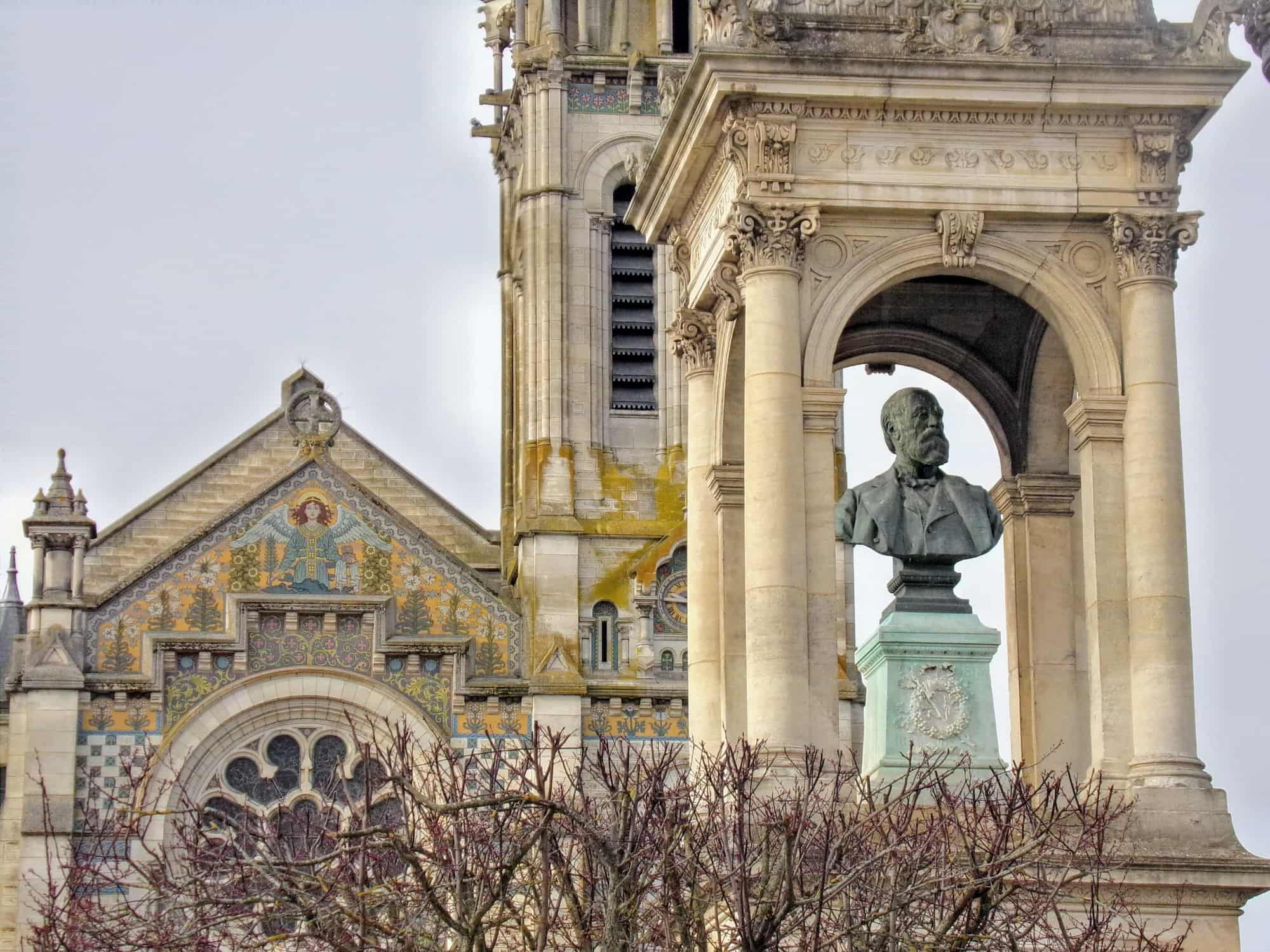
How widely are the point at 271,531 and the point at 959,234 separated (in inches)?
1029

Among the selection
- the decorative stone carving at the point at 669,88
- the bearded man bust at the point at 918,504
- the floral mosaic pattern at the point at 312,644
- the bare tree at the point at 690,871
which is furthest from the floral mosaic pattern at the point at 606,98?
the bare tree at the point at 690,871

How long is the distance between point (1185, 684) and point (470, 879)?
15.3 feet

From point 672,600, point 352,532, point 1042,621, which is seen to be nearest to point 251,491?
point 352,532

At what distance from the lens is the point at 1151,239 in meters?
19.3

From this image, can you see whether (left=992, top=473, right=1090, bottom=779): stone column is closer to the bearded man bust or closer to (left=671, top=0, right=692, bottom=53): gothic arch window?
the bearded man bust

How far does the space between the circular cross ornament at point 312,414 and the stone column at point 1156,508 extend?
27.7 metres

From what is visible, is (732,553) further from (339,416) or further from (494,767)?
(339,416)

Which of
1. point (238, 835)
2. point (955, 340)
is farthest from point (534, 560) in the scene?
point (238, 835)

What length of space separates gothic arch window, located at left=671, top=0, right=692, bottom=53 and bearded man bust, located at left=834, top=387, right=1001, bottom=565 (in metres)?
29.3

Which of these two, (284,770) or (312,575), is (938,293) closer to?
(312,575)

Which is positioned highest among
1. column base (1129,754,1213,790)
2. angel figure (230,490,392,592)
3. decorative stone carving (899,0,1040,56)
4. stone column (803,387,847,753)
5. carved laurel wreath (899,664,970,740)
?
angel figure (230,490,392,592)

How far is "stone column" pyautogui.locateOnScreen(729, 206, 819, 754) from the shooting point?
1858 cm

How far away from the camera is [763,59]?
62.6 ft

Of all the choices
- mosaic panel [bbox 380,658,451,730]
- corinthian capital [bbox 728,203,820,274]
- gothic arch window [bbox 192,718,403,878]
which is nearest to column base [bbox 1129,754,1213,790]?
corinthian capital [bbox 728,203,820,274]
